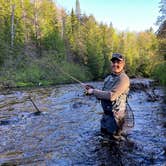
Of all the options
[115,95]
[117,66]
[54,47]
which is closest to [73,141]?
[115,95]

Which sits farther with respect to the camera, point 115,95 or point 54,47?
point 54,47

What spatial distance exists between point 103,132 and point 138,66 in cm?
7654

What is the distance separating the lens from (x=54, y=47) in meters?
66.4

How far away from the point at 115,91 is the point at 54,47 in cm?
5794

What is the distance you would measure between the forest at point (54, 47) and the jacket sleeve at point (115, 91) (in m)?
24.8

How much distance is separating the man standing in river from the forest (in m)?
24.5

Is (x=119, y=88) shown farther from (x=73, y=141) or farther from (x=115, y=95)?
(x=73, y=141)

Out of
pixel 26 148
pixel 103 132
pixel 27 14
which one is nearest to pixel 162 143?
pixel 103 132

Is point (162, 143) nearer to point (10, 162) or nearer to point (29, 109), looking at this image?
point (10, 162)

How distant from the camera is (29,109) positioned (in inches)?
785

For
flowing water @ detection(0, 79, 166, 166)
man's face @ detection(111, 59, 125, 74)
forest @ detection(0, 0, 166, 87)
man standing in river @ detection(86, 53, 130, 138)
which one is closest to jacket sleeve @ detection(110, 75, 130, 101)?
man standing in river @ detection(86, 53, 130, 138)

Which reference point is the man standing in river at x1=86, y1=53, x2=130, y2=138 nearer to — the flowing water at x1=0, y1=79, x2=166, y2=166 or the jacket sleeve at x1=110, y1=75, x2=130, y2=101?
the jacket sleeve at x1=110, y1=75, x2=130, y2=101

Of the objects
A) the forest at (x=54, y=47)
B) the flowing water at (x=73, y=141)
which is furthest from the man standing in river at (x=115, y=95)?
the forest at (x=54, y=47)

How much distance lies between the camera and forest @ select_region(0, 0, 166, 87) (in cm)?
4775
